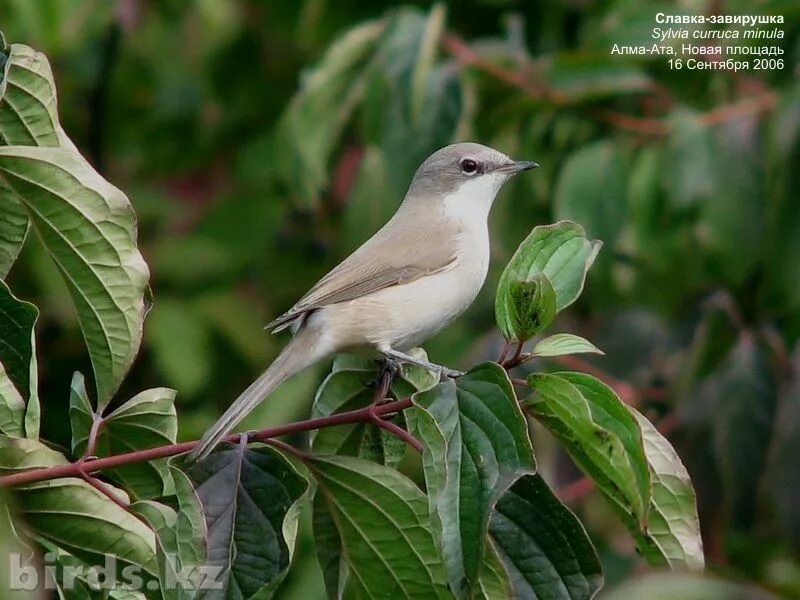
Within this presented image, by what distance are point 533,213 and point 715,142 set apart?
998 mm

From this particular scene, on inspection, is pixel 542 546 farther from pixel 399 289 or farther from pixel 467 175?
pixel 467 175

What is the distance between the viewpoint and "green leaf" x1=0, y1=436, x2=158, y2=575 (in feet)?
7.06

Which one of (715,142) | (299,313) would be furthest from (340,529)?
(715,142)

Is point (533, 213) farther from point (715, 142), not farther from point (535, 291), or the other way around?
point (535, 291)

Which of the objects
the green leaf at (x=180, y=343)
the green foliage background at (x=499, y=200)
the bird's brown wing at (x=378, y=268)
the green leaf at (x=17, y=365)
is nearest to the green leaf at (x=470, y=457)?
the green leaf at (x=17, y=365)

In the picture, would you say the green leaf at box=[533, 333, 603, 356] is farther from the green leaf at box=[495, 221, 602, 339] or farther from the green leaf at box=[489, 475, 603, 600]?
the green leaf at box=[489, 475, 603, 600]

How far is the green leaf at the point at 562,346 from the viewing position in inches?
86.3

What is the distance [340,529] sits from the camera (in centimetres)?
230

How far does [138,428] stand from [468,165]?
7.09 feet

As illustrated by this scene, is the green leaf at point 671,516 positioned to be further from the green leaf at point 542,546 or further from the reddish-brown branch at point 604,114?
the reddish-brown branch at point 604,114

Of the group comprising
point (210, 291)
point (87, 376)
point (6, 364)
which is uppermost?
point (6, 364)

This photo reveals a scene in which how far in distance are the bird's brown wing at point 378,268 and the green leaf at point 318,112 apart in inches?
38.7

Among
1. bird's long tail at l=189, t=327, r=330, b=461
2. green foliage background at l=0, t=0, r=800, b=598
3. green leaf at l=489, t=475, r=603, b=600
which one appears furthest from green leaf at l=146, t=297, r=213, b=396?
green leaf at l=489, t=475, r=603, b=600

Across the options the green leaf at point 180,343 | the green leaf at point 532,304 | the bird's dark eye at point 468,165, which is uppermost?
the green leaf at point 532,304
